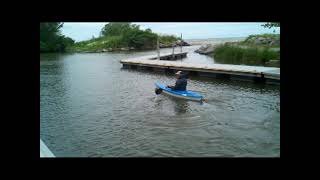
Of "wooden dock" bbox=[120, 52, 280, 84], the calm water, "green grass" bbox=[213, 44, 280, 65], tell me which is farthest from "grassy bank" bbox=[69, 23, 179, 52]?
the calm water

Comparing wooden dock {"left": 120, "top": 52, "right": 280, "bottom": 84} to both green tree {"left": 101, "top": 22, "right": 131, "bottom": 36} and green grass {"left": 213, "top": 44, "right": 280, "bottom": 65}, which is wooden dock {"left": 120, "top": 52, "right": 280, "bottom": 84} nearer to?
green grass {"left": 213, "top": 44, "right": 280, "bottom": 65}

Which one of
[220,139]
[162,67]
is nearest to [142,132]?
[220,139]

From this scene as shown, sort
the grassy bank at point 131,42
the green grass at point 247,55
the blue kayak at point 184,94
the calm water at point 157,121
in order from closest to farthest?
the calm water at point 157,121 → the blue kayak at point 184,94 → the green grass at point 247,55 → the grassy bank at point 131,42

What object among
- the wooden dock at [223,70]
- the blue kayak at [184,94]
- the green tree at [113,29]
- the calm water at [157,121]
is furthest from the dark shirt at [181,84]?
the green tree at [113,29]

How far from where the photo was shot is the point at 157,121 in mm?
9242

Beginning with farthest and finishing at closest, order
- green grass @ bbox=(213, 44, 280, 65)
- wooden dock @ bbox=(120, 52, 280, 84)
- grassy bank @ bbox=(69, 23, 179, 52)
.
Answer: grassy bank @ bbox=(69, 23, 179, 52) < green grass @ bbox=(213, 44, 280, 65) < wooden dock @ bbox=(120, 52, 280, 84)

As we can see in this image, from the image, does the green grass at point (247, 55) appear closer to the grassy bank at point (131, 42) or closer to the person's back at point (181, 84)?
the person's back at point (181, 84)

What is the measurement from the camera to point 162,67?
741 inches

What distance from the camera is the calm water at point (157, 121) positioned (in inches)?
295

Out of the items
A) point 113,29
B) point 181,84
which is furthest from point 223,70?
point 113,29

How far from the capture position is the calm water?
7496mm

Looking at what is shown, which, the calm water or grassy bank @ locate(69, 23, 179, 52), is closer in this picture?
the calm water
